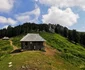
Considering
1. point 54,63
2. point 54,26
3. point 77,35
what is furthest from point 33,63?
point 54,26

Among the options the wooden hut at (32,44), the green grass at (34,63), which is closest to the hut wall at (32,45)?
the wooden hut at (32,44)

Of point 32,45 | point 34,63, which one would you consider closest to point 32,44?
point 32,45

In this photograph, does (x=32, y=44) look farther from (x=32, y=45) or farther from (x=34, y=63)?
(x=34, y=63)

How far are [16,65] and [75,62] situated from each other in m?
25.2

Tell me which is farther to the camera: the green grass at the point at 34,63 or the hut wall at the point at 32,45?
the hut wall at the point at 32,45

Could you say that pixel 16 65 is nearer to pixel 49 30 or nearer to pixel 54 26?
pixel 49 30

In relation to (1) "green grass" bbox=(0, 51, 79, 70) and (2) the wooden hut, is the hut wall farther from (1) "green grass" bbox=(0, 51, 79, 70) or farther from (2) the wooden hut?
(1) "green grass" bbox=(0, 51, 79, 70)

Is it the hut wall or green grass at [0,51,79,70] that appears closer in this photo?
green grass at [0,51,79,70]

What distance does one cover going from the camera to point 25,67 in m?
58.0

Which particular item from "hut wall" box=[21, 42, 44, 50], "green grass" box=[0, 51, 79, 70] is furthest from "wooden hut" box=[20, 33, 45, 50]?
"green grass" box=[0, 51, 79, 70]

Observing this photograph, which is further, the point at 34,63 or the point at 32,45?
the point at 32,45

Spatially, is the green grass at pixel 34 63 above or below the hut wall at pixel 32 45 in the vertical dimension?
below

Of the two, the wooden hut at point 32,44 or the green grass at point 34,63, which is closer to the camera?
the green grass at point 34,63

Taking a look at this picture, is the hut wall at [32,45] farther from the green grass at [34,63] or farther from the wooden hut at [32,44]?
the green grass at [34,63]
